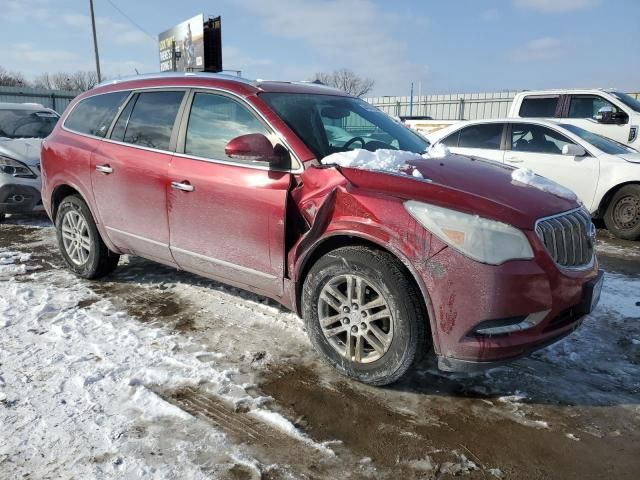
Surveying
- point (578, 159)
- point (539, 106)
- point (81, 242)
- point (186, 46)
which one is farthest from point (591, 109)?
point (186, 46)

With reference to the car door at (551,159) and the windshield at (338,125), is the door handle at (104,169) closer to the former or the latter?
the windshield at (338,125)

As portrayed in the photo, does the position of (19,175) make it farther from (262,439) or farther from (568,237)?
(568,237)

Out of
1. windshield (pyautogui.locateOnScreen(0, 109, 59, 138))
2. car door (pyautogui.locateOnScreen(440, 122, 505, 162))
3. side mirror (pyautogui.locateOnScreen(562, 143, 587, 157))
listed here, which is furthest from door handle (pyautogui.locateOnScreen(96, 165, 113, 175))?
side mirror (pyautogui.locateOnScreen(562, 143, 587, 157))

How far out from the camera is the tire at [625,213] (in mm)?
6773

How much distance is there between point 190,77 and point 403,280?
245 centimetres

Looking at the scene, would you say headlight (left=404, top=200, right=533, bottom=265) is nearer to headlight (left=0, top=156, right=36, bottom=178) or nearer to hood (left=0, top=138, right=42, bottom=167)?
headlight (left=0, top=156, right=36, bottom=178)

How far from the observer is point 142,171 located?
12.9 feet

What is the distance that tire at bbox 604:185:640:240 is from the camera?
267 inches

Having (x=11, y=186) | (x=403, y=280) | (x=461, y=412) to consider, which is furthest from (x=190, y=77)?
(x=11, y=186)

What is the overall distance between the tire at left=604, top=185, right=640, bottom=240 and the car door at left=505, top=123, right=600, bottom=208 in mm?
308

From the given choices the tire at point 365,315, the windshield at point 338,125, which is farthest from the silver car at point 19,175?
the tire at point 365,315

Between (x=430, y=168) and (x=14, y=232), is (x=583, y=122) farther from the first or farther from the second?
(x=14, y=232)

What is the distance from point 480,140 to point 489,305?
5955 mm

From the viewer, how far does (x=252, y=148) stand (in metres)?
3.09
